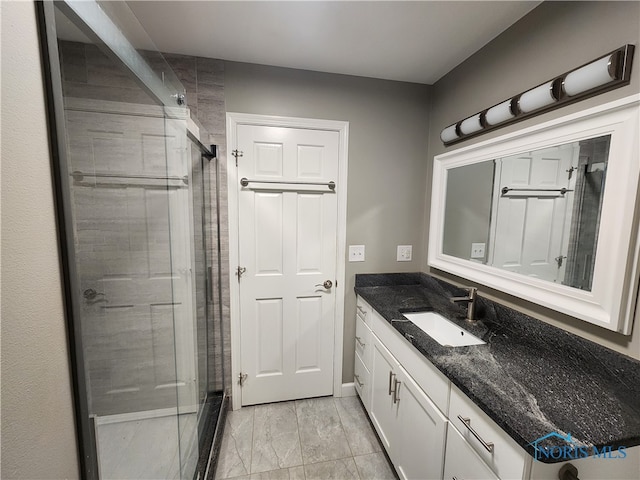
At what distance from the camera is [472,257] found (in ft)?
5.38

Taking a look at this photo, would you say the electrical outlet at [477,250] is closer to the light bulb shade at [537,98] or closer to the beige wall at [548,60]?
the beige wall at [548,60]

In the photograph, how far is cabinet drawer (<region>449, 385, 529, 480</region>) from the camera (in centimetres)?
76

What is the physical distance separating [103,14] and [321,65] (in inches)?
55.4

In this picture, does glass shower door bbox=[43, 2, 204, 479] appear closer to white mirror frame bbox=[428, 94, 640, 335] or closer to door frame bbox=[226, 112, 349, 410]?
door frame bbox=[226, 112, 349, 410]

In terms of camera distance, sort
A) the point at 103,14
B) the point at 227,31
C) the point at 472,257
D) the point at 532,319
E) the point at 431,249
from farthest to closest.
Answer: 1. the point at 431,249
2. the point at 472,257
3. the point at 227,31
4. the point at 532,319
5. the point at 103,14

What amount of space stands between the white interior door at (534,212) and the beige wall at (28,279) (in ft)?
5.44

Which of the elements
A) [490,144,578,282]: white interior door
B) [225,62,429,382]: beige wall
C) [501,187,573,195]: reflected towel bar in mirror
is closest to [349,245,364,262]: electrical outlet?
[225,62,429,382]: beige wall

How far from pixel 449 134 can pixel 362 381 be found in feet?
6.03

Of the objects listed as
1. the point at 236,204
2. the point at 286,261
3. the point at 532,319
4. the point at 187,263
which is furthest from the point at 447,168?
the point at 187,263

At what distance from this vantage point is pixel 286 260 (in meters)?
2.01

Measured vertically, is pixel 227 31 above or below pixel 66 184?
above

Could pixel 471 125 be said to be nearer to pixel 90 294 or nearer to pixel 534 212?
pixel 534 212

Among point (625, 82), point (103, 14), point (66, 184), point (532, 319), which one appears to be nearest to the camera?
point (66, 184)

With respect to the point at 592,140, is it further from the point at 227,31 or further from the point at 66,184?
the point at 227,31
